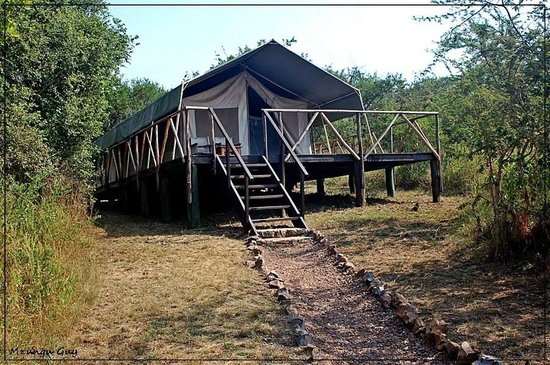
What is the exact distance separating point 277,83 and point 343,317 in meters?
9.61

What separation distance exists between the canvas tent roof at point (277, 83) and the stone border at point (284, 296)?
5063mm

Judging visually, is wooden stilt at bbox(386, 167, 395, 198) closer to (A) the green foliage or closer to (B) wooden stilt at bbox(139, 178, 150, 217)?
(B) wooden stilt at bbox(139, 178, 150, 217)

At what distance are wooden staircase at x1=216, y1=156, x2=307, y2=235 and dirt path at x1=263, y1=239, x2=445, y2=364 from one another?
1469 millimetres

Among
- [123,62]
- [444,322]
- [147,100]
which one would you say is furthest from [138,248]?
[147,100]

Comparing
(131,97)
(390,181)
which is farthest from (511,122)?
(131,97)

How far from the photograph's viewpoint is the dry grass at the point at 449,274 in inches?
149

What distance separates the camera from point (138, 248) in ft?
23.7

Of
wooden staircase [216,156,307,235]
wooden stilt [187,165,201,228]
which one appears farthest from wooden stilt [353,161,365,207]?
wooden stilt [187,165,201,228]

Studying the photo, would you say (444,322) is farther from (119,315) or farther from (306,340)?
(119,315)

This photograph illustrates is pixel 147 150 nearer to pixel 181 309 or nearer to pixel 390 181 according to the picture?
pixel 390 181

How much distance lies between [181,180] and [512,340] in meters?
9.11

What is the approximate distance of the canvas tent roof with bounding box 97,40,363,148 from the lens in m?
11.6

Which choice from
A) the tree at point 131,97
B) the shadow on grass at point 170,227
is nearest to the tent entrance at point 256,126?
the shadow on grass at point 170,227

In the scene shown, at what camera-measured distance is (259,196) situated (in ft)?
27.9
